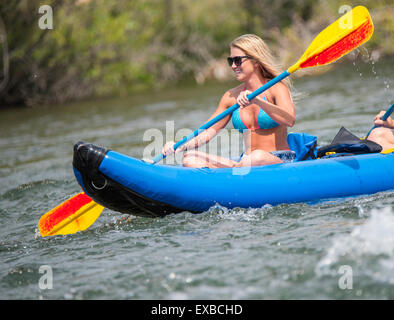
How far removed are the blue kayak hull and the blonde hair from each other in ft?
2.29

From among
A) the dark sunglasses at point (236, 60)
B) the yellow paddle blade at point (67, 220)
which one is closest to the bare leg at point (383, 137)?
the dark sunglasses at point (236, 60)

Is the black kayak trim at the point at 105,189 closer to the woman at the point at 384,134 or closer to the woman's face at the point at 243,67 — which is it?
the woman's face at the point at 243,67

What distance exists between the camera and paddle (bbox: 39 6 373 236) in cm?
374

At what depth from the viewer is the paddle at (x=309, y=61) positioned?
374cm

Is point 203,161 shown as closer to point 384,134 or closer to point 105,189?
point 105,189

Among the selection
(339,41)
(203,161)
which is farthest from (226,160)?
(339,41)

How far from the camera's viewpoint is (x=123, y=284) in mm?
2703

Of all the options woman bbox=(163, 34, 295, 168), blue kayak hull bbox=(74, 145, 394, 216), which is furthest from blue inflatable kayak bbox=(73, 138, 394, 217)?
woman bbox=(163, 34, 295, 168)

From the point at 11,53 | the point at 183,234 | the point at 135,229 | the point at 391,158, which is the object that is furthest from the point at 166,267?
the point at 11,53

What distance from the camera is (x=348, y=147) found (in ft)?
12.6

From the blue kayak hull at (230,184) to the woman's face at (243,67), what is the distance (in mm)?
696

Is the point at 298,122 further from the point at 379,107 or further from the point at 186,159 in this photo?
the point at 186,159
